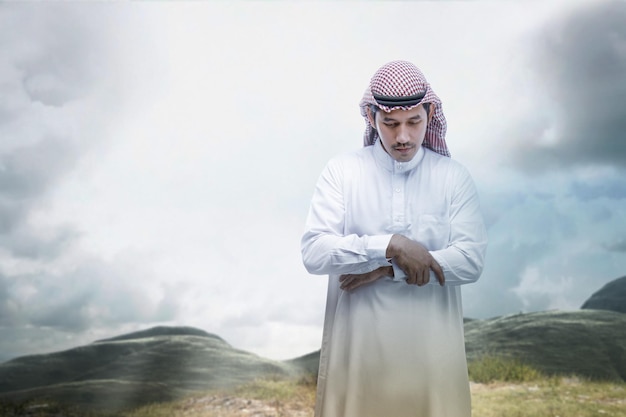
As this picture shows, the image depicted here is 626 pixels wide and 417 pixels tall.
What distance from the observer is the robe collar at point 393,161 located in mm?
2197

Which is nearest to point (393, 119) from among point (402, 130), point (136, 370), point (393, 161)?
point (402, 130)

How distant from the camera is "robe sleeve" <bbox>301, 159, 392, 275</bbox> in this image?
76.4 inches

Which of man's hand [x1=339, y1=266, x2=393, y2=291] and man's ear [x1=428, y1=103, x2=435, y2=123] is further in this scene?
man's ear [x1=428, y1=103, x2=435, y2=123]

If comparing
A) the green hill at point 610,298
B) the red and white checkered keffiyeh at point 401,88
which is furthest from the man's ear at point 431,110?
the green hill at point 610,298

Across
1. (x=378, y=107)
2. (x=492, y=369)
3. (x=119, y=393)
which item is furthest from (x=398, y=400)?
(x=119, y=393)

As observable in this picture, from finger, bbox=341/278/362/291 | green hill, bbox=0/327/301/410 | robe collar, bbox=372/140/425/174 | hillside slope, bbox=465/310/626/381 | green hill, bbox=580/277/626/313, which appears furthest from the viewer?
green hill, bbox=580/277/626/313

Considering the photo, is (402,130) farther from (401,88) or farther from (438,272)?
(438,272)

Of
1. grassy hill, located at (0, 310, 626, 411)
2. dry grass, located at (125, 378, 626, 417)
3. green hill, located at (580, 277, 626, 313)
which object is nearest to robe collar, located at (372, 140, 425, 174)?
dry grass, located at (125, 378, 626, 417)

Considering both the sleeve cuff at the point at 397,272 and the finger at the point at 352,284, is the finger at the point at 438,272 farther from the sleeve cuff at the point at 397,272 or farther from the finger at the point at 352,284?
the finger at the point at 352,284

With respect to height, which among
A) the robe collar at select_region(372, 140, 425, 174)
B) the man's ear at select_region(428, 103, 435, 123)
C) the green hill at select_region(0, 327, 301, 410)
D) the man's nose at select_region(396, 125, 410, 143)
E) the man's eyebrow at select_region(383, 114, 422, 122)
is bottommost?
the green hill at select_region(0, 327, 301, 410)

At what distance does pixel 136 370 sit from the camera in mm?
8602

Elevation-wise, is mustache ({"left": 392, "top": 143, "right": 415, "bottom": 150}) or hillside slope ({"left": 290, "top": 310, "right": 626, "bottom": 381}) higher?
mustache ({"left": 392, "top": 143, "right": 415, "bottom": 150})

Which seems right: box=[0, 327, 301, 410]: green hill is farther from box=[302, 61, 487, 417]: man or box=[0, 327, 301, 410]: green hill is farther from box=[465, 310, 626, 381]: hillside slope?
box=[302, 61, 487, 417]: man

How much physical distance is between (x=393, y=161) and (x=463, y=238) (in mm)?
363
